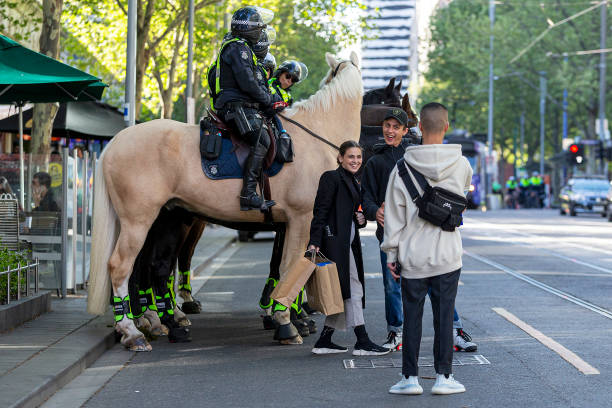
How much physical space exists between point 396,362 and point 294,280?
3.64 feet

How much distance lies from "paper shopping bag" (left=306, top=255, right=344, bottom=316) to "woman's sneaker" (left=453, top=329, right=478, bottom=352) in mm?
1052

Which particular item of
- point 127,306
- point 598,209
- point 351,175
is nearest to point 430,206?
point 351,175

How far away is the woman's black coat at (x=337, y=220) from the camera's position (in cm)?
904

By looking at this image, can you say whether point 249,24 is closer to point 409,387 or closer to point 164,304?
point 164,304

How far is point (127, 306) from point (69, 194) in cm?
408

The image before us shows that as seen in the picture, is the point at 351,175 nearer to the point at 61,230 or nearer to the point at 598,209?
the point at 61,230

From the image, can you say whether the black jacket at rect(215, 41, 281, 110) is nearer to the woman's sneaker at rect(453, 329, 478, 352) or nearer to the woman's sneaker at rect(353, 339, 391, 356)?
the woman's sneaker at rect(353, 339, 391, 356)

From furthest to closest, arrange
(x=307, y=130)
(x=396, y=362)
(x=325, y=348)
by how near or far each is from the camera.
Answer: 1. (x=307, y=130)
2. (x=325, y=348)
3. (x=396, y=362)

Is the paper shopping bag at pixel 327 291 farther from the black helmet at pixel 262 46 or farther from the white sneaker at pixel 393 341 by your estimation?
the black helmet at pixel 262 46

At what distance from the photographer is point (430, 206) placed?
709 cm

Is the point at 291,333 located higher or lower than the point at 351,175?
lower

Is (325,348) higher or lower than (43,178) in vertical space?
lower

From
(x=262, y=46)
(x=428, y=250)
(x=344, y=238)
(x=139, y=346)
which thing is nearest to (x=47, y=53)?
(x=262, y=46)

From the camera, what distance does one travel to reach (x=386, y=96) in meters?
12.6
